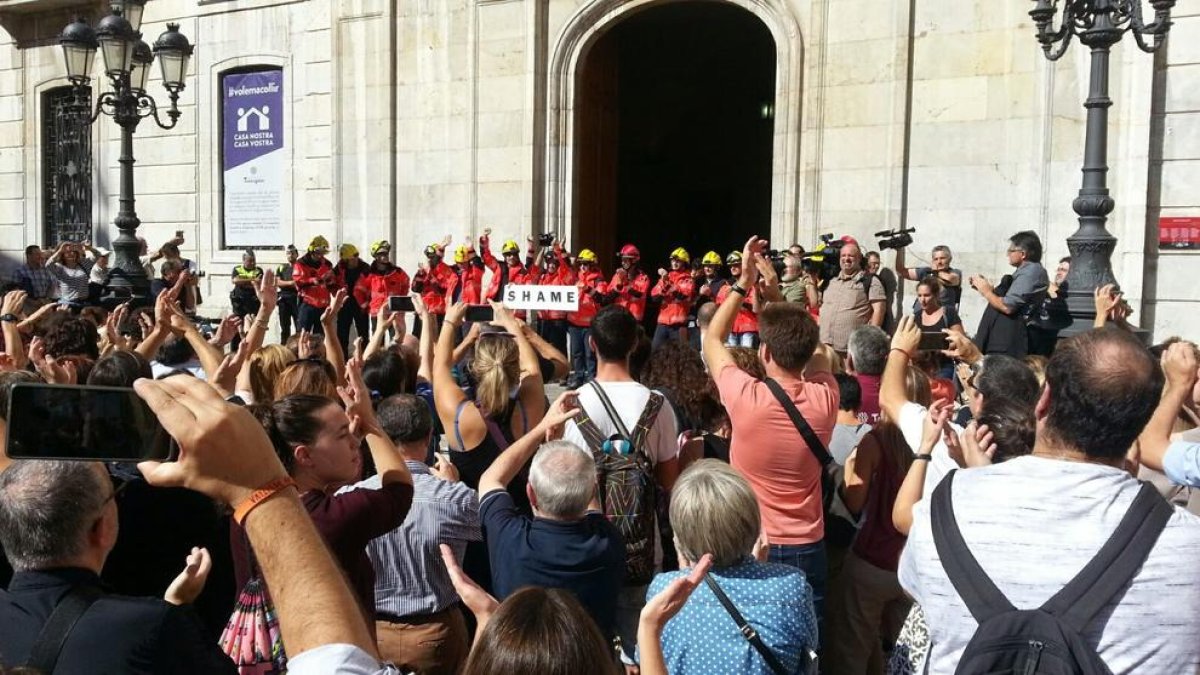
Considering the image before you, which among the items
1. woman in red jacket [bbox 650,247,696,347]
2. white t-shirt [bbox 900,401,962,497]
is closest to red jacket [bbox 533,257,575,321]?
woman in red jacket [bbox 650,247,696,347]

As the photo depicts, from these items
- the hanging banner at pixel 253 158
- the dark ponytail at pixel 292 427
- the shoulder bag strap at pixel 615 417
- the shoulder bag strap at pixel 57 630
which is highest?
the hanging banner at pixel 253 158

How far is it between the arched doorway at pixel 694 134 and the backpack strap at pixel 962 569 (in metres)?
18.7

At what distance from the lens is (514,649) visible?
187cm

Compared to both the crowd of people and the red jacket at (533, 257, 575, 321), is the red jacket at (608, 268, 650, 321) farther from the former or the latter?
the crowd of people

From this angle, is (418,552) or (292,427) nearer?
(292,427)

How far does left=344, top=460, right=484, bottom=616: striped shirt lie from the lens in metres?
3.58

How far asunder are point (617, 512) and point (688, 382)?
1160 mm

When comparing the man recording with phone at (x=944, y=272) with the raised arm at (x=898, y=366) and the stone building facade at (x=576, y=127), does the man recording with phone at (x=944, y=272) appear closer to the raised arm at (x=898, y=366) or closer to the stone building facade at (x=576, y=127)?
the stone building facade at (x=576, y=127)

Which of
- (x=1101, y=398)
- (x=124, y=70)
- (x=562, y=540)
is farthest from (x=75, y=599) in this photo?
(x=124, y=70)

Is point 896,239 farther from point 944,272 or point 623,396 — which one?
point 623,396

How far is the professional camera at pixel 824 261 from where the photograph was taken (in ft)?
40.6

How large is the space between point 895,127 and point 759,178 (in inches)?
414

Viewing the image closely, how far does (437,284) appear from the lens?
15.0 metres

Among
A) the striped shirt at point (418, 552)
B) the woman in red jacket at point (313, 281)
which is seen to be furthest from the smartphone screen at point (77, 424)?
the woman in red jacket at point (313, 281)
